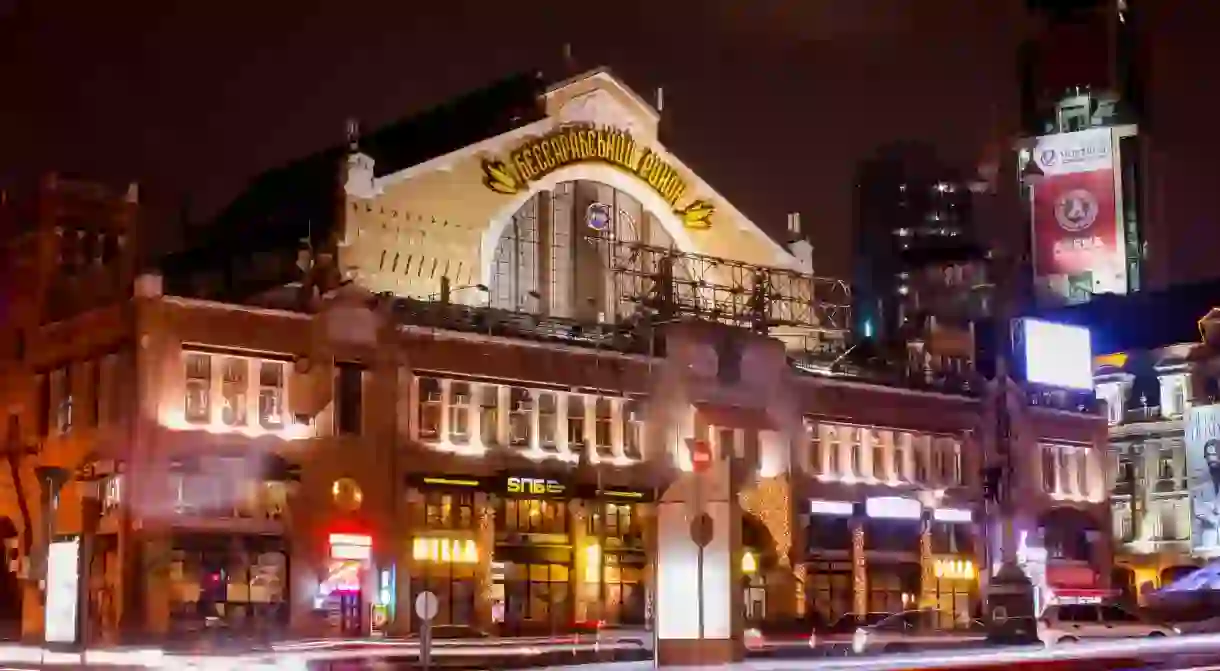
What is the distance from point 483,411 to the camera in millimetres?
56906

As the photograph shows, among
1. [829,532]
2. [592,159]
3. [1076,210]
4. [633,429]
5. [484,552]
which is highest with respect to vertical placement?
[1076,210]

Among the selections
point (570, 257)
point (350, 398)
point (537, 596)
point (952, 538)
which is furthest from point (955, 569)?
point (350, 398)

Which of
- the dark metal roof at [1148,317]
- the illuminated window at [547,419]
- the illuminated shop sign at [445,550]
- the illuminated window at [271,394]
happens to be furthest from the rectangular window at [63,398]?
the dark metal roof at [1148,317]

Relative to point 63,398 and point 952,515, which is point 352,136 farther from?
point 952,515

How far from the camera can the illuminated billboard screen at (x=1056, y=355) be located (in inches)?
3199

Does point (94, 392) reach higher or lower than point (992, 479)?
higher

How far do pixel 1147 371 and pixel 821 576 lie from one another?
1362 inches

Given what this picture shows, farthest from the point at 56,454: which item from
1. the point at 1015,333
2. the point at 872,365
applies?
the point at 1015,333

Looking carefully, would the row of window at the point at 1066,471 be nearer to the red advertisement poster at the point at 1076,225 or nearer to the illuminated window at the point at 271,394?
the illuminated window at the point at 271,394

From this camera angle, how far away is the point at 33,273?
187 ft

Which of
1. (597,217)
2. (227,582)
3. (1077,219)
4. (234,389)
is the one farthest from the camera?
(1077,219)

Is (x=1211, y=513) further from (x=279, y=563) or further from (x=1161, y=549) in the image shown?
(x=279, y=563)

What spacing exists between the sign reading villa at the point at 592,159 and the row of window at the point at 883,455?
1100 centimetres

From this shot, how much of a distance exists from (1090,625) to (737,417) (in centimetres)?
2162
